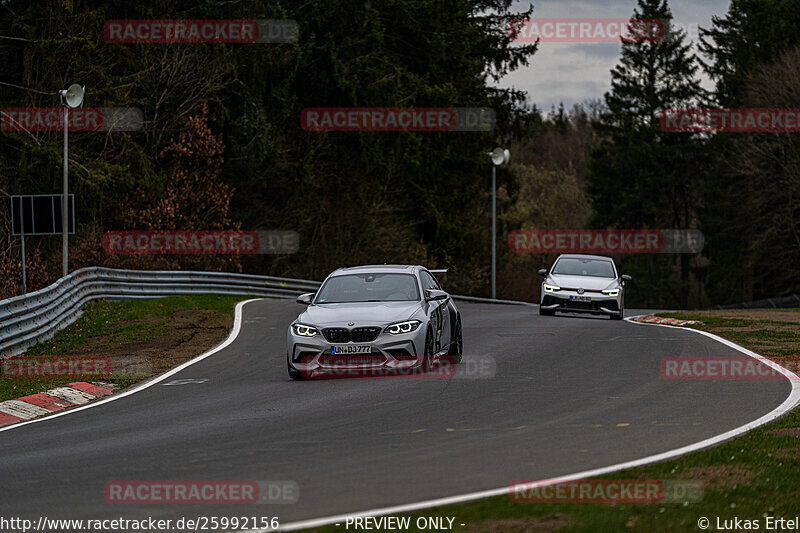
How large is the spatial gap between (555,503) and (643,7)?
83.8 meters

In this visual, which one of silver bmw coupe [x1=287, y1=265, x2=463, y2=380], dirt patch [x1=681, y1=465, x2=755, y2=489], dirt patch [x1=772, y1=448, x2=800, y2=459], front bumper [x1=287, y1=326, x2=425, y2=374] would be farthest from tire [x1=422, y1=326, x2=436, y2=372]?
dirt patch [x1=681, y1=465, x2=755, y2=489]

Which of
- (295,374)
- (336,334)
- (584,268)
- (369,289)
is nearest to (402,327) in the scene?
(336,334)

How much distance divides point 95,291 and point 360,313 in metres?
14.9

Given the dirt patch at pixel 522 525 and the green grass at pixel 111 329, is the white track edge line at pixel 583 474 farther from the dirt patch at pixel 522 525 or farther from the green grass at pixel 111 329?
the green grass at pixel 111 329

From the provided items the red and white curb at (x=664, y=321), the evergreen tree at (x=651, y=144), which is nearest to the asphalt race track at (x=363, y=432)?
the red and white curb at (x=664, y=321)

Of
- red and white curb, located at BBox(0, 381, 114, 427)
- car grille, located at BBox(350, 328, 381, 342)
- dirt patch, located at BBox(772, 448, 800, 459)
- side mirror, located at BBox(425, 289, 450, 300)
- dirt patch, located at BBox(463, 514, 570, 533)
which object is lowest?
red and white curb, located at BBox(0, 381, 114, 427)

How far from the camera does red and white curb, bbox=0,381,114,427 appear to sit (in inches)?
532

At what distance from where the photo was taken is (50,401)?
47.5 ft

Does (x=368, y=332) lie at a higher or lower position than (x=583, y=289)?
higher

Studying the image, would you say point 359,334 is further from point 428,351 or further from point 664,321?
point 664,321

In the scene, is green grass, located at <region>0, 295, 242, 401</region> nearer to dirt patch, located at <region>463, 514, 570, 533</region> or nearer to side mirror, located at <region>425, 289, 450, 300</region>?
side mirror, located at <region>425, 289, 450, 300</region>

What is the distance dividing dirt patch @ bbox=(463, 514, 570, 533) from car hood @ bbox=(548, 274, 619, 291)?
21.8 m

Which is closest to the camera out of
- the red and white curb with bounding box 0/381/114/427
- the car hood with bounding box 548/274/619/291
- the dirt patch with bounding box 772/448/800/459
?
the dirt patch with bounding box 772/448/800/459

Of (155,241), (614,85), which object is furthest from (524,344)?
(614,85)
